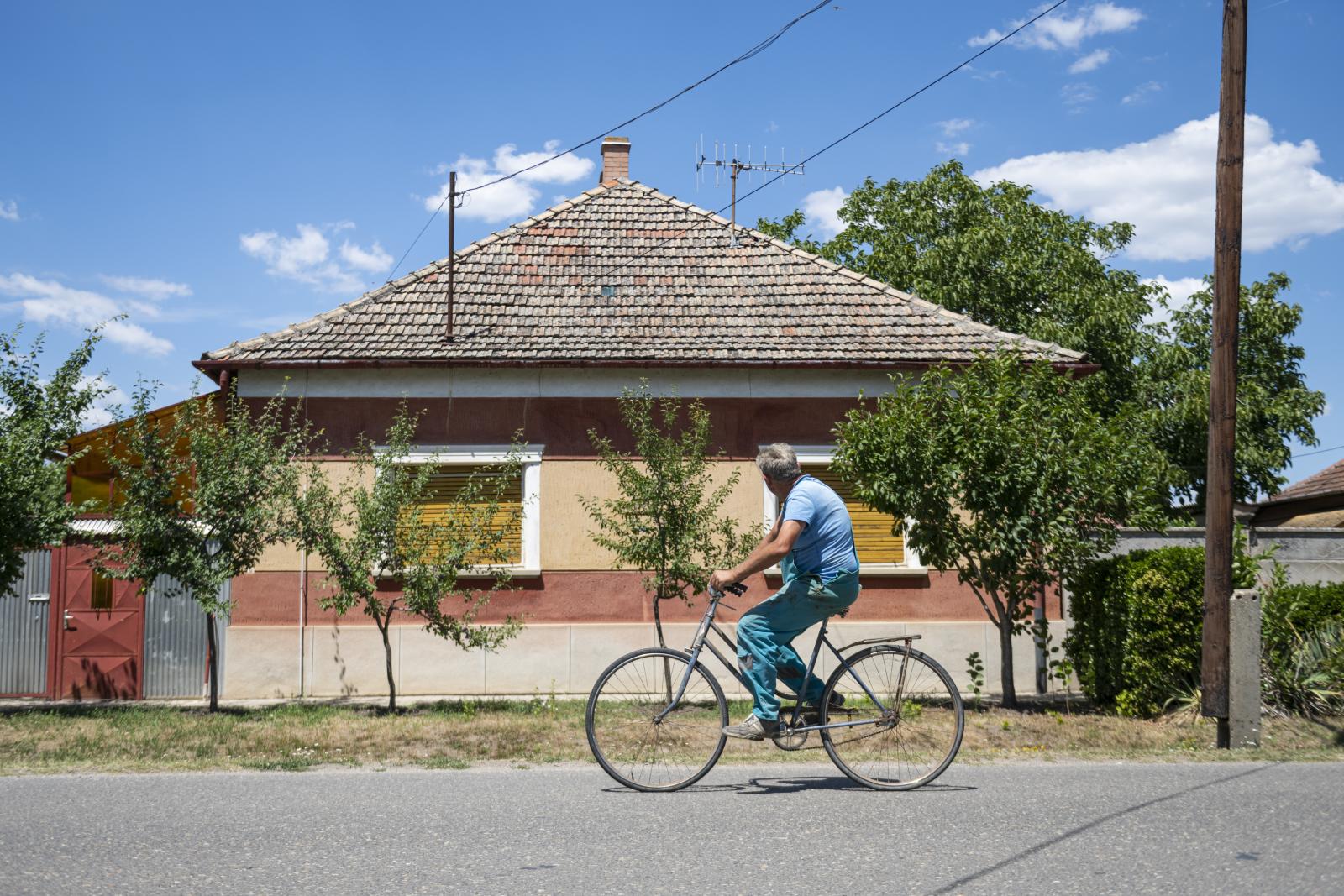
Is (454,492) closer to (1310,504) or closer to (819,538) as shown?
(819,538)

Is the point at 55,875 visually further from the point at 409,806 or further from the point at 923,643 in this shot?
the point at 923,643

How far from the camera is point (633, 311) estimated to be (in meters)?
15.2

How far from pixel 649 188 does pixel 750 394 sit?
5.21 m

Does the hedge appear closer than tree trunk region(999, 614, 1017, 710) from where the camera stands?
Yes

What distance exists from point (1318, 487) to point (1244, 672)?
2349 cm

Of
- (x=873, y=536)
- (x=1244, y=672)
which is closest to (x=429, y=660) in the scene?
(x=873, y=536)

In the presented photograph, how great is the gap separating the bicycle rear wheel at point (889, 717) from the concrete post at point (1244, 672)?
314 cm

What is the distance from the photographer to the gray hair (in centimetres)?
675

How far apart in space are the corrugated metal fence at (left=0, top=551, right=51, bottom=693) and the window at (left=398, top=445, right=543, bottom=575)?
16.2 feet

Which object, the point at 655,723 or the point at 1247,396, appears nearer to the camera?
the point at 655,723

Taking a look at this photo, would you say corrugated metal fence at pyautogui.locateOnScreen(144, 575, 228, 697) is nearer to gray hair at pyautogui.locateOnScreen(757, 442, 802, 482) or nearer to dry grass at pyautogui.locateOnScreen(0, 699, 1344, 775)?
dry grass at pyautogui.locateOnScreen(0, 699, 1344, 775)

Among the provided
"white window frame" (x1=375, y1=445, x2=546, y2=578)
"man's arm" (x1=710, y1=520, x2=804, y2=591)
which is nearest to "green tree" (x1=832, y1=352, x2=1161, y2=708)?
"white window frame" (x1=375, y1=445, x2=546, y2=578)

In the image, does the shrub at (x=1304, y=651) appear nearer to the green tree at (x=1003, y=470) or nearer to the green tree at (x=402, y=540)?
the green tree at (x=1003, y=470)

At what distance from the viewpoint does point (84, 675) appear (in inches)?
559
